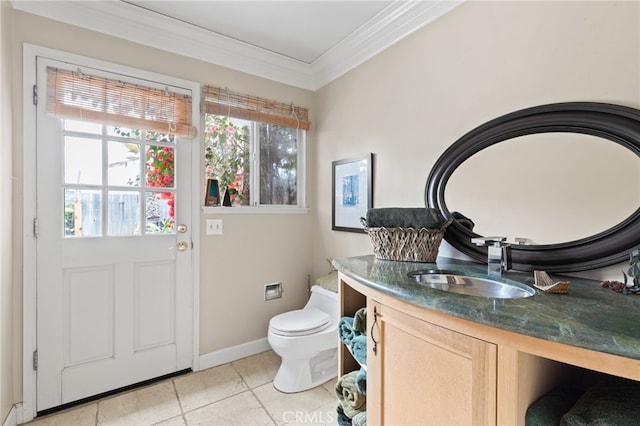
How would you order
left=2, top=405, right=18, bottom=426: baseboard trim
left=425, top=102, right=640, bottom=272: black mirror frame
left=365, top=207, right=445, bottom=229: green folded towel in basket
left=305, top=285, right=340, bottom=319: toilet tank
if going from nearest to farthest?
left=425, top=102, right=640, bottom=272: black mirror frame → left=365, top=207, right=445, bottom=229: green folded towel in basket → left=2, top=405, right=18, bottom=426: baseboard trim → left=305, top=285, right=340, bottom=319: toilet tank

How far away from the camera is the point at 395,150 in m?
1.87

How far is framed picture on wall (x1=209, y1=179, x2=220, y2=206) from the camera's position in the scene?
218 centimetres

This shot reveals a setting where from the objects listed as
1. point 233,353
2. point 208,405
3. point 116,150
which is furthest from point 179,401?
point 116,150

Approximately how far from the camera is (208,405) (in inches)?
69.9

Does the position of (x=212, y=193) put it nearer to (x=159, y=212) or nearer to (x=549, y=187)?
(x=159, y=212)

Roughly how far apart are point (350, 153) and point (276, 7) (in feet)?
3.35

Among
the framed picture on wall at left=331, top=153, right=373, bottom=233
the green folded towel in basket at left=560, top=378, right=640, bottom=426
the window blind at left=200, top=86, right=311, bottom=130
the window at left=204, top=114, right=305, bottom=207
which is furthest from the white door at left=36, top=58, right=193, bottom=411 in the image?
the green folded towel in basket at left=560, top=378, right=640, bottom=426

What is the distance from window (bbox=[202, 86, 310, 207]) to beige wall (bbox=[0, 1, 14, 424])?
3.25ft

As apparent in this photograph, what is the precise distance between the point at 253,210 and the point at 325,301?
2.91 feet

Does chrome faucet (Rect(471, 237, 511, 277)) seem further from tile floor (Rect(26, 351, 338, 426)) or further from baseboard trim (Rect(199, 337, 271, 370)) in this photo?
baseboard trim (Rect(199, 337, 271, 370))

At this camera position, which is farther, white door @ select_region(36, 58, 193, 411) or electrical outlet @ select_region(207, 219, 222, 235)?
electrical outlet @ select_region(207, 219, 222, 235)

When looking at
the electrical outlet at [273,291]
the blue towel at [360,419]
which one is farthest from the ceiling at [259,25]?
the blue towel at [360,419]

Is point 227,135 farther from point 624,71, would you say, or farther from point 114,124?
point 624,71

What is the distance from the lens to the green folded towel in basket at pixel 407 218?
4.55ft
